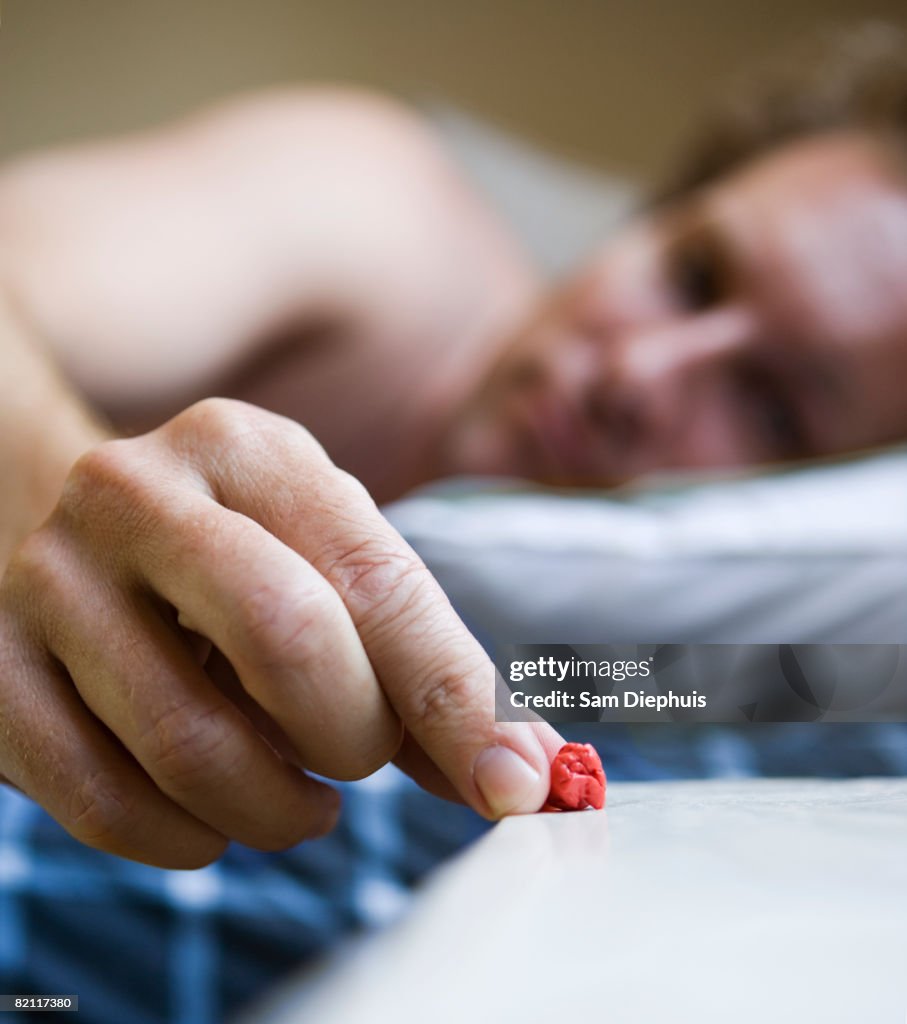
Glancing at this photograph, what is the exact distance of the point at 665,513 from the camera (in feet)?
1.58

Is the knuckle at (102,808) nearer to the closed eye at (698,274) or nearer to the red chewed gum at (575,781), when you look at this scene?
the red chewed gum at (575,781)

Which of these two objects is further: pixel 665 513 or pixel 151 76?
pixel 151 76

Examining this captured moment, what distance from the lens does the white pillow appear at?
42 cm

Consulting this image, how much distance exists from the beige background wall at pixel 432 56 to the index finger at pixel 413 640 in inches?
42.4

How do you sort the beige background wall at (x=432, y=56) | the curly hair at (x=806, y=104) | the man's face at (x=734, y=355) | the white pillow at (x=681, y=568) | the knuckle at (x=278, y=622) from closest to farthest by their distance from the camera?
the knuckle at (x=278, y=622) < the white pillow at (x=681, y=568) < the man's face at (x=734, y=355) < the curly hair at (x=806, y=104) < the beige background wall at (x=432, y=56)

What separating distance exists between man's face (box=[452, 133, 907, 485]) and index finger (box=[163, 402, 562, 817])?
443mm

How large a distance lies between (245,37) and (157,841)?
3.87 feet

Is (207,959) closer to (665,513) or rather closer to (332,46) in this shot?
(665,513)

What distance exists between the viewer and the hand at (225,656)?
20 cm

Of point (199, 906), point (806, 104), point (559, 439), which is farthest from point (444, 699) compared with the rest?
point (806, 104)

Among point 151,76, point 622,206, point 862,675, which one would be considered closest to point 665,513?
point 862,675

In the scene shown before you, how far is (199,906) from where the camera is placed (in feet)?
0.99
